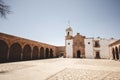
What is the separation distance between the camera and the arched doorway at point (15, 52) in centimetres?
1872

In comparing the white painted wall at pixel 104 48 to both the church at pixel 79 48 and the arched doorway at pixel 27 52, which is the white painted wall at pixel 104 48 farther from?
the arched doorway at pixel 27 52

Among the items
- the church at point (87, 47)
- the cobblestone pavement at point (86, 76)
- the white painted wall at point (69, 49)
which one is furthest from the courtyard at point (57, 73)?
the white painted wall at point (69, 49)

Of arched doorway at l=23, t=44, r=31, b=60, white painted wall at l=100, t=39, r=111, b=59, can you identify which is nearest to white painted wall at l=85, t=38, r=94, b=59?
white painted wall at l=100, t=39, r=111, b=59

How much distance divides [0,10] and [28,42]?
15347 millimetres


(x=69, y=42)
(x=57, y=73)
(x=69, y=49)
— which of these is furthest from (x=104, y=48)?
(x=57, y=73)

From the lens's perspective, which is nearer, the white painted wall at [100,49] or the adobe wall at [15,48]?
the adobe wall at [15,48]

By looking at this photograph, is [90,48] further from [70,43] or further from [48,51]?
[48,51]

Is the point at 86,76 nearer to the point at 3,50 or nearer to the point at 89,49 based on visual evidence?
the point at 3,50

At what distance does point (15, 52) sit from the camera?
771 inches

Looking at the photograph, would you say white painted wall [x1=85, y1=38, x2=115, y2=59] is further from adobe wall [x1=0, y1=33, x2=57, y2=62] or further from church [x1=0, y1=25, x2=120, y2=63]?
adobe wall [x1=0, y1=33, x2=57, y2=62]

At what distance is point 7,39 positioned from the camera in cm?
1686

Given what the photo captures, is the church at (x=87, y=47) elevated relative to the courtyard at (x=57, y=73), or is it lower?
elevated

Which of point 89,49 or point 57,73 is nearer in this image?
point 57,73

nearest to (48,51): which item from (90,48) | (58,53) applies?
(58,53)
